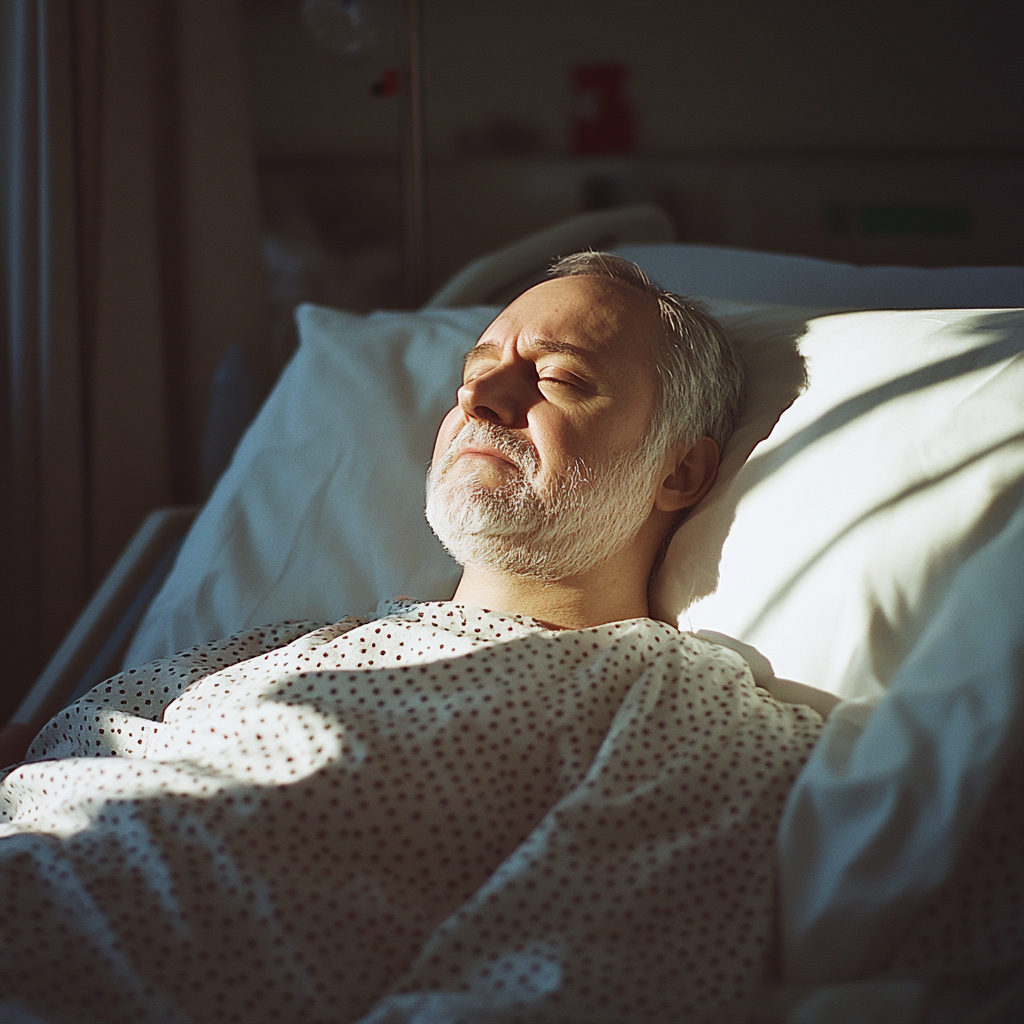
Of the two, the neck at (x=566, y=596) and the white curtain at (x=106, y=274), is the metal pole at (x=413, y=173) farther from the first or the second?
the neck at (x=566, y=596)

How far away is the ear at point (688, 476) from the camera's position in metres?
1.30

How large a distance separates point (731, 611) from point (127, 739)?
2.24ft

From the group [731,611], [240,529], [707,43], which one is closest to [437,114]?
[707,43]

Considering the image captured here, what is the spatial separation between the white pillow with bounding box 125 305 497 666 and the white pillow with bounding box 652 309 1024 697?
427 millimetres

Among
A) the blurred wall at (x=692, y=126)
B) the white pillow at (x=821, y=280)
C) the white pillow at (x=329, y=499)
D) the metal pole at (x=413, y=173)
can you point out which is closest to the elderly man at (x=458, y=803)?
the white pillow at (x=329, y=499)

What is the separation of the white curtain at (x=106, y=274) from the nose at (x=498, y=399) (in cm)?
127

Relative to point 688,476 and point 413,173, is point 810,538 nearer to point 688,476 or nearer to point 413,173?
point 688,476

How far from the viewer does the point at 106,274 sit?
2.19 m

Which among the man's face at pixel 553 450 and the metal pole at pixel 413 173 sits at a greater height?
the metal pole at pixel 413 173

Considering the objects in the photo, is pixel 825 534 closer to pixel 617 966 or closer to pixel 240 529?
pixel 617 966

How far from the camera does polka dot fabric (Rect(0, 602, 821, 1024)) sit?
0.80 meters

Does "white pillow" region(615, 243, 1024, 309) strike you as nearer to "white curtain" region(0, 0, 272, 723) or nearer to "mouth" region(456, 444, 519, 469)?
"mouth" region(456, 444, 519, 469)

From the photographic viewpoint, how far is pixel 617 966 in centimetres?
80

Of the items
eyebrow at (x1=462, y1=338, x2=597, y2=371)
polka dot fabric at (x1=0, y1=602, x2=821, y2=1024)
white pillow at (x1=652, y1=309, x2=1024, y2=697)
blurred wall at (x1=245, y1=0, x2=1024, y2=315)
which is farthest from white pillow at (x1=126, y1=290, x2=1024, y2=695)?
blurred wall at (x1=245, y1=0, x2=1024, y2=315)
